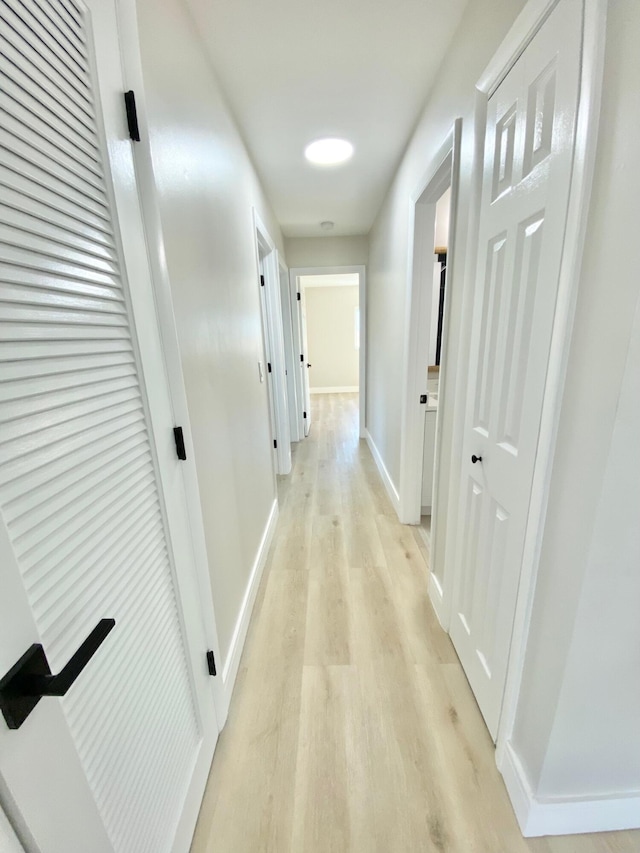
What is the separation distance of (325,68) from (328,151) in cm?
68

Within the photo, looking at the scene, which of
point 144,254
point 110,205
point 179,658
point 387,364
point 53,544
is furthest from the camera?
point 387,364

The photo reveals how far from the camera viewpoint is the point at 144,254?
0.84 m

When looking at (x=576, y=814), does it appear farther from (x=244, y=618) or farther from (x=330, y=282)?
(x=330, y=282)

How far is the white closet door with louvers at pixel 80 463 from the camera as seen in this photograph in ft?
1.53

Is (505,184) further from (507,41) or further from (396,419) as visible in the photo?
(396,419)

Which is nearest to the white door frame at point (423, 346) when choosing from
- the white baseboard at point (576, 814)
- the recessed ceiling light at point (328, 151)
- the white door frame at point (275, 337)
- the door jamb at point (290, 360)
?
the recessed ceiling light at point (328, 151)

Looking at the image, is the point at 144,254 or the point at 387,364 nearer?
the point at 144,254

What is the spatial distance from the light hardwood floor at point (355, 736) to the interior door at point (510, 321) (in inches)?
7.7

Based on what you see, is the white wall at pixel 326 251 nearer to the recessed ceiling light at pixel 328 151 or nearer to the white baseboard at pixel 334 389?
the recessed ceiling light at pixel 328 151

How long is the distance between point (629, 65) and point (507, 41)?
0.52m

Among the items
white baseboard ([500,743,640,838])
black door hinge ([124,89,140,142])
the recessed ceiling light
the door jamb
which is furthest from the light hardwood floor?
the recessed ceiling light

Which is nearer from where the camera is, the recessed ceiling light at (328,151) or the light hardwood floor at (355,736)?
the light hardwood floor at (355,736)

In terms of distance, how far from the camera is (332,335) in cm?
703

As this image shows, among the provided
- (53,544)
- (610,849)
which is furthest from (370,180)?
(610,849)
